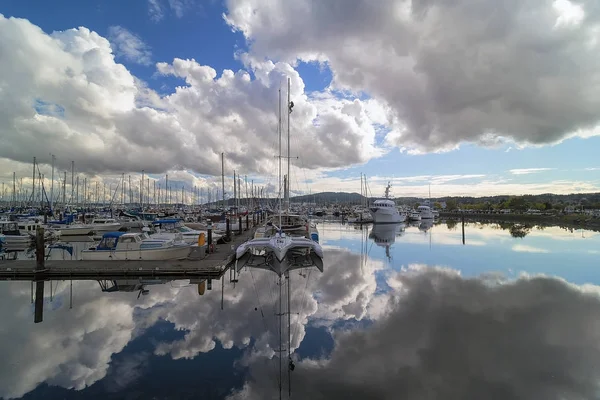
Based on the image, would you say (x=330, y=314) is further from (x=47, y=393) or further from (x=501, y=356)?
(x=47, y=393)

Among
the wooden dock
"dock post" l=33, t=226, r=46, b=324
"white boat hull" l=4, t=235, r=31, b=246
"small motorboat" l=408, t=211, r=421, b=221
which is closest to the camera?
"dock post" l=33, t=226, r=46, b=324

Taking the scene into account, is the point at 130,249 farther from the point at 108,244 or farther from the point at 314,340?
the point at 314,340

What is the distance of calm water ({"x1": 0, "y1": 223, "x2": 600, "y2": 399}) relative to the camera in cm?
781

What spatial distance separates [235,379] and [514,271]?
854 inches

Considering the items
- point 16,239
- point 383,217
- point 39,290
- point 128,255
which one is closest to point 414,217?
point 383,217

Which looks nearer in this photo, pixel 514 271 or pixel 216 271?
pixel 216 271

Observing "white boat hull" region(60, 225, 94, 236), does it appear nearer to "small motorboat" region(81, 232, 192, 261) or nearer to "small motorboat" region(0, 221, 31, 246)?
"small motorboat" region(0, 221, 31, 246)

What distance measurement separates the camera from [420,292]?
647 inches

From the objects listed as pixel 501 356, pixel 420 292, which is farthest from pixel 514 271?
pixel 501 356

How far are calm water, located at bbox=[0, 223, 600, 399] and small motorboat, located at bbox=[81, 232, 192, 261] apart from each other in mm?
3841

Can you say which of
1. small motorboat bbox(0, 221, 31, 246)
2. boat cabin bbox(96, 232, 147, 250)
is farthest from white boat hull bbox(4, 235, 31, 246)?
boat cabin bbox(96, 232, 147, 250)

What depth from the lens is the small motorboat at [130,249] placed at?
21.2 metres

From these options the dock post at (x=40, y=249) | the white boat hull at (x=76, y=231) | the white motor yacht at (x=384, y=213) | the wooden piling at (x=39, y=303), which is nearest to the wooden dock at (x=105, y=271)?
the dock post at (x=40, y=249)

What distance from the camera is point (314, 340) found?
10.6 meters
